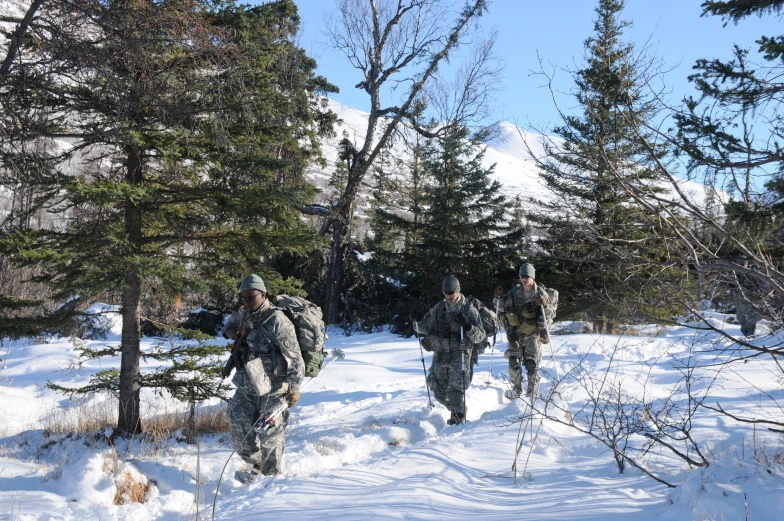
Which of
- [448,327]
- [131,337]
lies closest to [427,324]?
[448,327]

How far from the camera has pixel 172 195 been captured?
293 inches

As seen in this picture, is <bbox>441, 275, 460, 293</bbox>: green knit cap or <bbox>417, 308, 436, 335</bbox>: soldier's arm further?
<bbox>417, 308, 436, 335</bbox>: soldier's arm

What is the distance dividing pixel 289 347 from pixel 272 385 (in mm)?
499

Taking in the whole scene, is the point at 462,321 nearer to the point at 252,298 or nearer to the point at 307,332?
the point at 307,332

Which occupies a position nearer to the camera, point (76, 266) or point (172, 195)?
point (76, 266)

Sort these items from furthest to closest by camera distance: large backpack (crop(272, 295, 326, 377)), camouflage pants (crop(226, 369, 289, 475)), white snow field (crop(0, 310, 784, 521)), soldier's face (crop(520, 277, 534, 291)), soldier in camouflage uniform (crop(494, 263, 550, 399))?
soldier's face (crop(520, 277, 534, 291)), soldier in camouflage uniform (crop(494, 263, 550, 399)), large backpack (crop(272, 295, 326, 377)), camouflage pants (crop(226, 369, 289, 475)), white snow field (crop(0, 310, 784, 521))

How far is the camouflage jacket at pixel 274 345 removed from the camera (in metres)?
5.58

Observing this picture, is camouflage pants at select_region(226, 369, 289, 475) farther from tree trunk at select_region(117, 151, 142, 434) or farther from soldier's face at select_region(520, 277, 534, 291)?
soldier's face at select_region(520, 277, 534, 291)

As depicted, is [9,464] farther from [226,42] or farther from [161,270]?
[226,42]

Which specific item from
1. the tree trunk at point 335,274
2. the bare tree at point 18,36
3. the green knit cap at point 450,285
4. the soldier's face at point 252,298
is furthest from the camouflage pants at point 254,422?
the tree trunk at point 335,274

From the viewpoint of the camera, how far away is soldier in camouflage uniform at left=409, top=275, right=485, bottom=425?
766 centimetres

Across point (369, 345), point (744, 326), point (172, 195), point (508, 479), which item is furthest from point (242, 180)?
point (744, 326)

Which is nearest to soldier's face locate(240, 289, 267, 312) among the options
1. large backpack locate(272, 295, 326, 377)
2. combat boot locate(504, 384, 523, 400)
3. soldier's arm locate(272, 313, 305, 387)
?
large backpack locate(272, 295, 326, 377)

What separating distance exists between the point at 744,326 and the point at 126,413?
15581 millimetres
